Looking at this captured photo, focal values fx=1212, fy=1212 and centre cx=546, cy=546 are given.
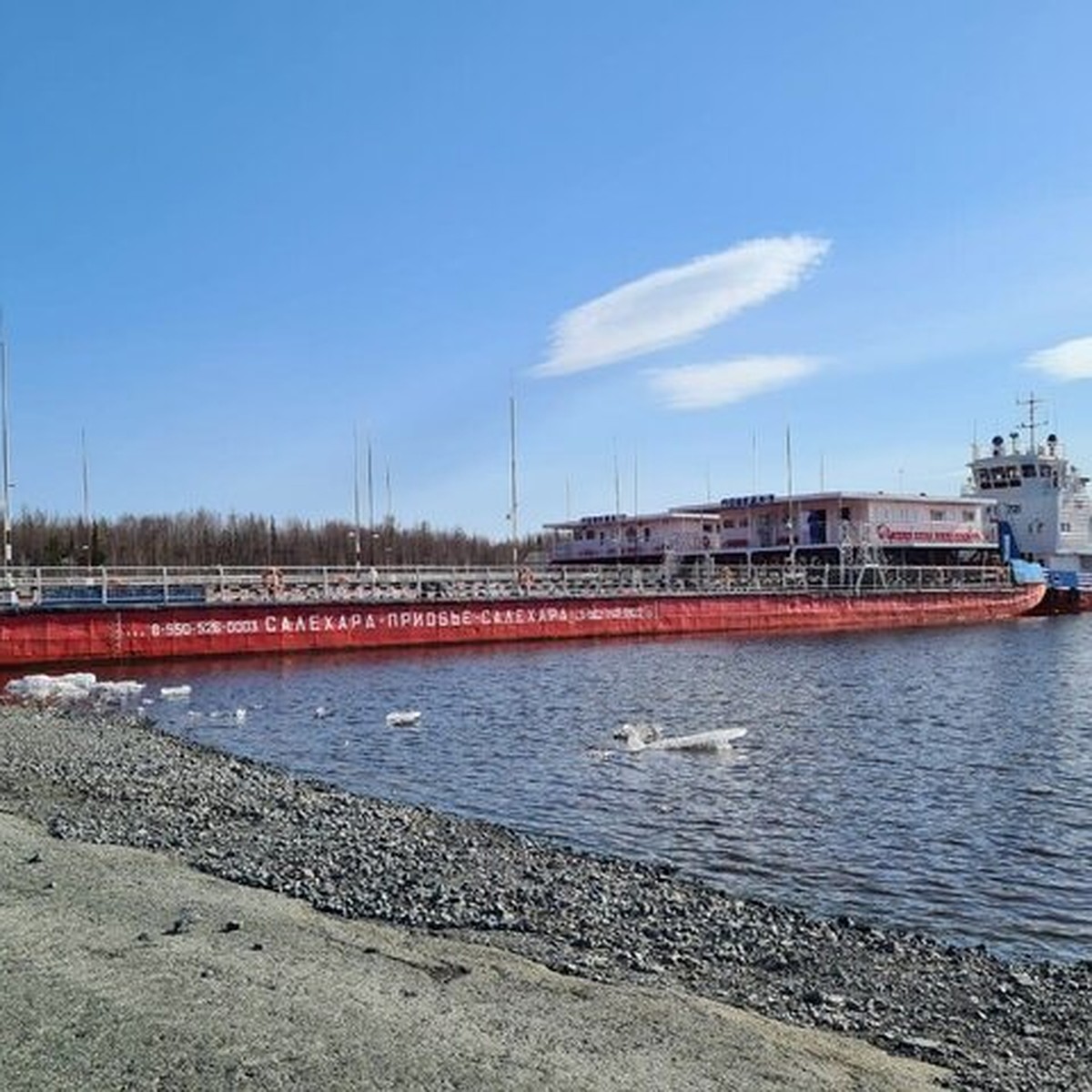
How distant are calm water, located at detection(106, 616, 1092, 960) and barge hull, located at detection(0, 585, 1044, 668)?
2150 millimetres

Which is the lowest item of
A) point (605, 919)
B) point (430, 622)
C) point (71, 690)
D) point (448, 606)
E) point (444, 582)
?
point (71, 690)

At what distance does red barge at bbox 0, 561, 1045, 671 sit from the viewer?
4741 cm

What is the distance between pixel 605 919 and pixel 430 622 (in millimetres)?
45766

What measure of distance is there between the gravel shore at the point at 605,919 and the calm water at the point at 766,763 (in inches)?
51.0

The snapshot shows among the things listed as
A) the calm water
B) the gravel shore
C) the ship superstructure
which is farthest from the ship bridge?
the gravel shore

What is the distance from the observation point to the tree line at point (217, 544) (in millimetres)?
107500

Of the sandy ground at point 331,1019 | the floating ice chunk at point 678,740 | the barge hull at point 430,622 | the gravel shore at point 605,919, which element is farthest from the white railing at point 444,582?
the sandy ground at point 331,1019

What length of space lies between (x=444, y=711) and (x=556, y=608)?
29588 mm

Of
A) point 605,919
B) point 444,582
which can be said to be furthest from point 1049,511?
point 605,919

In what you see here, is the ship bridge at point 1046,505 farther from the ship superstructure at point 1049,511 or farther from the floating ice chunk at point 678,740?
the floating ice chunk at point 678,740

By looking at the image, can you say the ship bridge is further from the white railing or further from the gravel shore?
the gravel shore

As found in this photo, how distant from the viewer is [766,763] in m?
23.9

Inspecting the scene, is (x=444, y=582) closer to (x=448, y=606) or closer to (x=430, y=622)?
(x=448, y=606)

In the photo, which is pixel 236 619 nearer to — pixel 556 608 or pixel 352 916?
pixel 556 608
